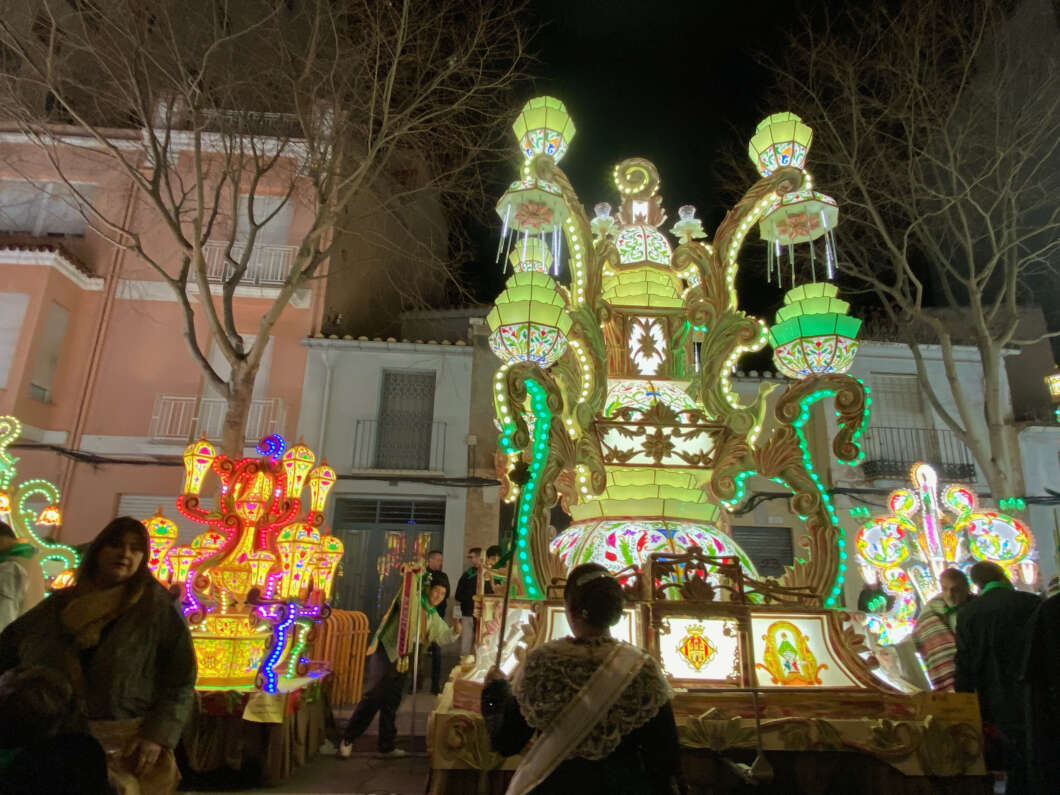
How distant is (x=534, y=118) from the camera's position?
15.3ft

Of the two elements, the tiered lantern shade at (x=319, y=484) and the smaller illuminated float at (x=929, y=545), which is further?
the smaller illuminated float at (x=929, y=545)

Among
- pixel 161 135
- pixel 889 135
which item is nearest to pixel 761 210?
pixel 889 135

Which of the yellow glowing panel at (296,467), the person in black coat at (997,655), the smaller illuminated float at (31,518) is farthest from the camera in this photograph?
the smaller illuminated float at (31,518)

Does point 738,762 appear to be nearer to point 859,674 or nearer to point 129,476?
point 859,674

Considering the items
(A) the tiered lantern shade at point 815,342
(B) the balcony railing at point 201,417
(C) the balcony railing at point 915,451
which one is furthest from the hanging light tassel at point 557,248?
(C) the balcony railing at point 915,451

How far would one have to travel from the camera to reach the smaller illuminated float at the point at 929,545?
21.0 ft

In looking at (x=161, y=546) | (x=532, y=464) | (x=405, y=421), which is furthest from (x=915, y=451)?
(x=161, y=546)

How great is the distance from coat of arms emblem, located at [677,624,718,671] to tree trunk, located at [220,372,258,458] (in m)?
7.18

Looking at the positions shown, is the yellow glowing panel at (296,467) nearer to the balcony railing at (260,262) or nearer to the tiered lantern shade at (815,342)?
the tiered lantern shade at (815,342)

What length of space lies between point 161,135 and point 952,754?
657 inches

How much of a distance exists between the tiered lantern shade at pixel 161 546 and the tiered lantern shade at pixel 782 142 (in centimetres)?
545

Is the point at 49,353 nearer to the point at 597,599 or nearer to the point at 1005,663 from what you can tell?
the point at 597,599

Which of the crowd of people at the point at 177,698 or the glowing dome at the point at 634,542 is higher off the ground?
the glowing dome at the point at 634,542

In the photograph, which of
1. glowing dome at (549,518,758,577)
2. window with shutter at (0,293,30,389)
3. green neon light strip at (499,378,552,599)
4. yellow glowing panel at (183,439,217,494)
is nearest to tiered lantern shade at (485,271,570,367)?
green neon light strip at (499,378,552,599)
